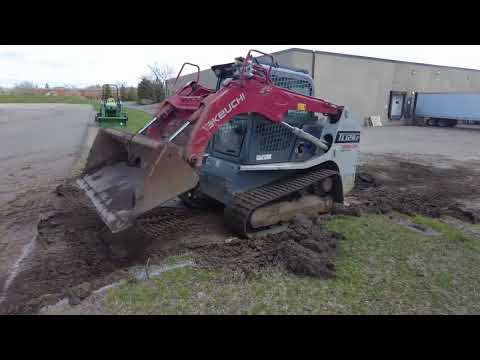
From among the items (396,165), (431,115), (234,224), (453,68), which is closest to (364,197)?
(234,224)

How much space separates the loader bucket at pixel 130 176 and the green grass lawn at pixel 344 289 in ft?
2.64

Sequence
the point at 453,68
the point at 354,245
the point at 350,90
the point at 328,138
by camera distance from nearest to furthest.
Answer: the point at 354,245, the point at 328,138, the point at 350,90, the point at 453,68

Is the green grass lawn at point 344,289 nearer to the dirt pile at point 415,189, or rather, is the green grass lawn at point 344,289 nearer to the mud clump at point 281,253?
the mud clump at point 281,253

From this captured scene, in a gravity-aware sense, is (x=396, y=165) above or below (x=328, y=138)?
below

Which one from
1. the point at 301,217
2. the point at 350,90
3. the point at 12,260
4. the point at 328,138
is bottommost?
the point at 12,260

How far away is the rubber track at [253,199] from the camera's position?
4.60 metres

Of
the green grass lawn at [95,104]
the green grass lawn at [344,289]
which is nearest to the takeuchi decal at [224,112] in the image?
the green grass lawn at [344,289]

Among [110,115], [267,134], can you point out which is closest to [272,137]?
[267,134]

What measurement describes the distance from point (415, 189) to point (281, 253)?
480 centimetres

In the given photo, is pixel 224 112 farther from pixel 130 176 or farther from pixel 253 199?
pixel 130 176

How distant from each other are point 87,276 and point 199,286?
1.28m

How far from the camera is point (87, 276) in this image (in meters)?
3.77

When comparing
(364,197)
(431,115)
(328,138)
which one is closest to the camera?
(328,138)
